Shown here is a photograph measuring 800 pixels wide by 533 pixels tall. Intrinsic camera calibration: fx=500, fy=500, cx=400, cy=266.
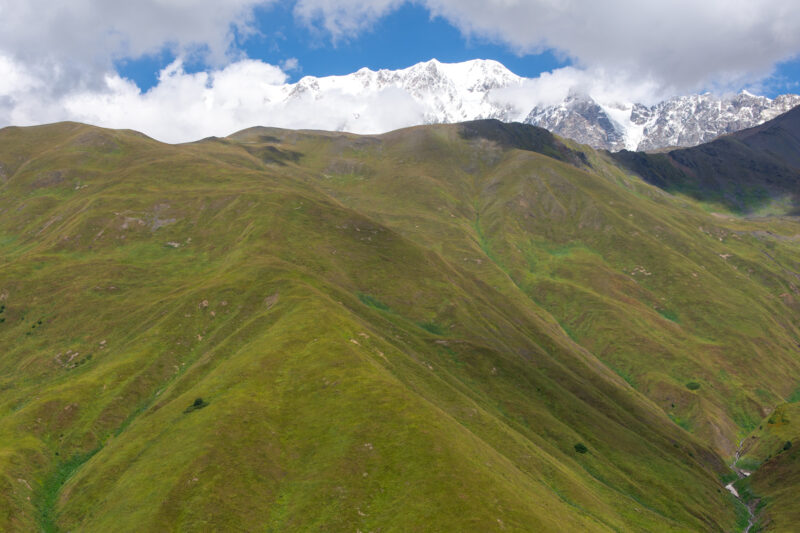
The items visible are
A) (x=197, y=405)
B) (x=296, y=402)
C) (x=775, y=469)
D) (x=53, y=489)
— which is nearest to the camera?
(x=53, y=489)

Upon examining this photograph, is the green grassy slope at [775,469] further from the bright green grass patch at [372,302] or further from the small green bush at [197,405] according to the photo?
the small green bush at [197,405]

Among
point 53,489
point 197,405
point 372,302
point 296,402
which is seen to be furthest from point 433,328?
point 53,489

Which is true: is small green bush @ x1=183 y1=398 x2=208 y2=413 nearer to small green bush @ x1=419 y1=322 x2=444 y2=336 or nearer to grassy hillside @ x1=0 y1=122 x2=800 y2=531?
grassy hillside @ x1=0 y1=122 x2=800 y2=531

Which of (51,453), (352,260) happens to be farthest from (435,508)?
(352,260)

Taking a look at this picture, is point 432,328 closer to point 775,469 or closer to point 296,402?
point 296,402

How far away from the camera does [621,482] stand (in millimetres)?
121188

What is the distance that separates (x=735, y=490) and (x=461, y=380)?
298 feet

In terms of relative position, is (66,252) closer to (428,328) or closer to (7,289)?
(7,289)

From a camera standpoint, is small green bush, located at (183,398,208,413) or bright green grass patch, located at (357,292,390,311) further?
bright green grass patch, located at (357,292,390,311)

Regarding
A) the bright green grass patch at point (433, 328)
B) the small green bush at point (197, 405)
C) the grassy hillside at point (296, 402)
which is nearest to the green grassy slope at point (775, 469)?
→ the grassy hillside at point (296, 402)

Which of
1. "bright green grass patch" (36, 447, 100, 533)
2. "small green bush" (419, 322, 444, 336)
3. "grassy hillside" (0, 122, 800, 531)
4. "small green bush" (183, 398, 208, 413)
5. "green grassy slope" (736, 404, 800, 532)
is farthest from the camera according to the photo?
"small green bush" (419, 322, 444, 336)

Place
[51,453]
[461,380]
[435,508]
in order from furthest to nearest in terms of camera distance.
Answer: [461,380] → [51,453] → [435,508]

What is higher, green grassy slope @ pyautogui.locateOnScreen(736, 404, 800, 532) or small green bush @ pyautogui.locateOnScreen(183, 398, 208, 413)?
small green bush @ pyautogui.locateOnScreen(183, 398, 208, 413)

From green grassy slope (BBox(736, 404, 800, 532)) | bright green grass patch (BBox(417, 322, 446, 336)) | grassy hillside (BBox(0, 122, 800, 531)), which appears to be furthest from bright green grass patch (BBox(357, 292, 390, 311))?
green grassy slope (BBox(736, 404, 800, 532))
